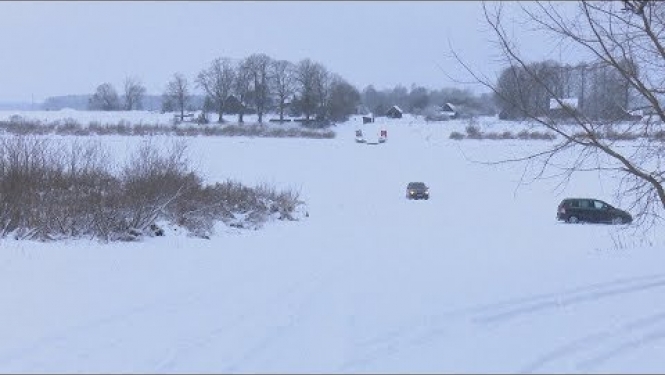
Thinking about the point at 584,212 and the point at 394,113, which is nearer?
the point at 584,212

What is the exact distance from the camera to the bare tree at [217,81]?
11775 cm

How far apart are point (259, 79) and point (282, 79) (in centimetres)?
369

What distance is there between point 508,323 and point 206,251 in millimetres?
10022

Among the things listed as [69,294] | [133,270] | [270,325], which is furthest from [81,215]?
[270,325]

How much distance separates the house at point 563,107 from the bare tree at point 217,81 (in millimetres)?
108247

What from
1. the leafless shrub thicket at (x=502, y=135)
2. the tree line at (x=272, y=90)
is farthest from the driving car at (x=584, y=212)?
the tree line at (x=272, y=90)

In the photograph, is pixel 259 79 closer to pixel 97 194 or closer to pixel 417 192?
pixel 417 192

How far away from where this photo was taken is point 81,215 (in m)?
18.5

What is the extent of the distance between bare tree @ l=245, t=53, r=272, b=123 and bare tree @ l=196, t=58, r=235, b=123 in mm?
3264

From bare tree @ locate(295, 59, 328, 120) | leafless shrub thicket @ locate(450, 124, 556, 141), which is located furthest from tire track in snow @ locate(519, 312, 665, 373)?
bare tree @ locate(295, 59, 328, 120)

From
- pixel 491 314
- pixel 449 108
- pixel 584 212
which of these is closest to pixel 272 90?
pixel 449 108

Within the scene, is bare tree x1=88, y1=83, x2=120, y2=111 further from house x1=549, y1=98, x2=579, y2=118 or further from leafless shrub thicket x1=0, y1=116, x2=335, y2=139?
house x1=549, y1=98, x2=579, y2=118

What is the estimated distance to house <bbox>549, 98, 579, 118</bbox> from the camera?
10102 millimetres

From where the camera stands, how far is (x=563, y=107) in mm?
10102
